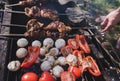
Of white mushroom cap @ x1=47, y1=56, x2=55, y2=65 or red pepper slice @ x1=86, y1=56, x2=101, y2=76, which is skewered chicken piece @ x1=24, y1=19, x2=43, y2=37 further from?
red pepper slice @ x1=86, y1=56, x2=101, y2=76

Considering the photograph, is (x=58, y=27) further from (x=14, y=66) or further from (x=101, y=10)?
(x=101, y=10)

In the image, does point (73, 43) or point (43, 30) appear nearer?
point (73, 43)

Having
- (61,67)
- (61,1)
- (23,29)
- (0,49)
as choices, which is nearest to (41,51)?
(61,67)

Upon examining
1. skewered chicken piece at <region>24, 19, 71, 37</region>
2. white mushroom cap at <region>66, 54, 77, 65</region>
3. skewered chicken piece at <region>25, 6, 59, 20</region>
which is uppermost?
skewered chicken piece at <region>25, 6, 59, 20</region>

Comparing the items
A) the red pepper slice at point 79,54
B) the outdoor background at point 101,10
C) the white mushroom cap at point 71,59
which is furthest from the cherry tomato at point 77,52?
the outdoor background at point 101,10

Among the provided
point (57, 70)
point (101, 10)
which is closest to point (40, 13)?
point (57, 70)

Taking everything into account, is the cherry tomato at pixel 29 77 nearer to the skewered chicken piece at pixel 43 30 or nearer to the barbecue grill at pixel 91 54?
the barbecue grill at pixel 91 54

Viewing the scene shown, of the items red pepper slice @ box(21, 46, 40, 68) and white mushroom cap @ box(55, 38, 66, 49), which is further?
white mushroom cap @ box(55, 38, 66, 49)

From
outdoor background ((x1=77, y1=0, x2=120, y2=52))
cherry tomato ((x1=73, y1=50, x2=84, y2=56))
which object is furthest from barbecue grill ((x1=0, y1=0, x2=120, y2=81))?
outdoor background ((x1=77, y1=0, x2=120, y2=52))

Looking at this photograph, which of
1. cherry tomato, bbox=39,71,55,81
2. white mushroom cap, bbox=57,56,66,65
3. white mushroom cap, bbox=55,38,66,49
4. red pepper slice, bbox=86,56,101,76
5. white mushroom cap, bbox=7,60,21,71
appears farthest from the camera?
white mushroom cap, bbox=55,38,66,49

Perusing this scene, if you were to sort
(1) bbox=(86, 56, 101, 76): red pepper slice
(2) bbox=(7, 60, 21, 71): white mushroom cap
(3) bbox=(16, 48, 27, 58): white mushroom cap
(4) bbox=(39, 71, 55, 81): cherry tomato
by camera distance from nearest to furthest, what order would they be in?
(4) bbox=(39, 71, 55, 81): cherry tomato, (2) bbox=(7, 60, 21, 71): white mushroom cap, (1) bbox=(86, 56, 101, 76): red pepper slice, (3) bbox=(16, 48, 27, 58): white mushroom cap
